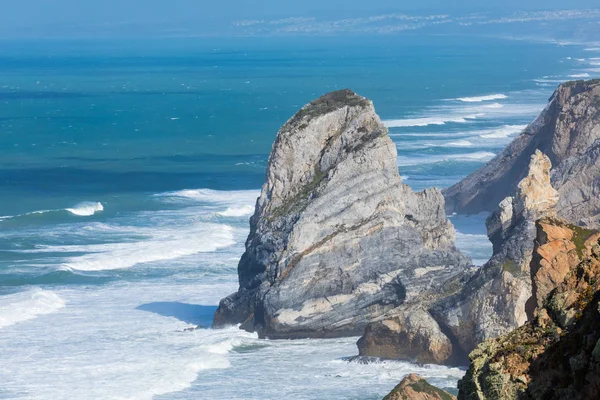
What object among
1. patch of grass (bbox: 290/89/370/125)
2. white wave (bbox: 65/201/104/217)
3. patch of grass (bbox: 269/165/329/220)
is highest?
patch of grass (bbox: 290/89/370/125)

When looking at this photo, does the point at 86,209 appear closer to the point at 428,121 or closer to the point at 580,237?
the point at 580,237

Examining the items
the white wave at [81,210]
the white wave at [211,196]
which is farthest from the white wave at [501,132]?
the white wave at [81,210]

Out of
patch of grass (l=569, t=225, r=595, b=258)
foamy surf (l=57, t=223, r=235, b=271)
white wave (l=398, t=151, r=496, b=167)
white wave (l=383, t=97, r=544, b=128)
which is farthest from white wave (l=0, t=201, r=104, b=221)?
patch of grass (l=569, t=225, r=595, b=258)

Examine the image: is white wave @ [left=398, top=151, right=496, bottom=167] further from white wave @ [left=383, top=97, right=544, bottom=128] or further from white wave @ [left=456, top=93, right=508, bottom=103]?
white wave @ [left=456, top=93, right=508, bottom=103]

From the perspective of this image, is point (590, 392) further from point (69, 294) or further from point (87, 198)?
point (87, 198)

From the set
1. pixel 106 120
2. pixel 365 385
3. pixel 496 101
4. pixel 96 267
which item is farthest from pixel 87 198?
pixel 496 101

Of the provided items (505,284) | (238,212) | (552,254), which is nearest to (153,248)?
(238,212)

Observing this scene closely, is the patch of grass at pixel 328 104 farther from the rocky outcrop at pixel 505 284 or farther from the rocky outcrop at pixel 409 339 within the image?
the rocky outcrop at pixel 409 339

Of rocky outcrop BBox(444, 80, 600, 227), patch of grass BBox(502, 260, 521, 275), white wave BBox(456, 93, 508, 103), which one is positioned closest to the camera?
patch of grass BBox(502, 260, 521, 275)

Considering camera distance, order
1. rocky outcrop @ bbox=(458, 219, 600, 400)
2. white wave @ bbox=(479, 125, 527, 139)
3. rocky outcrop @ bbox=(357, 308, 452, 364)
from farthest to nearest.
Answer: white wave @ bbox=(479, 125, 527, 139), rocky outcrop @ bbox=(357, 308, 452, 364), rocky outcrop @ bbox=(458, 219, 600, 400)
